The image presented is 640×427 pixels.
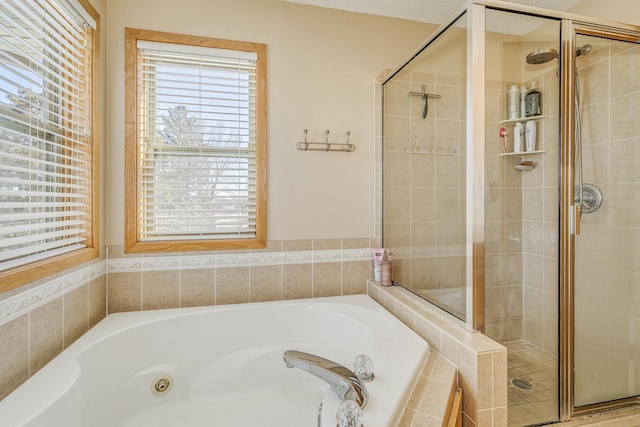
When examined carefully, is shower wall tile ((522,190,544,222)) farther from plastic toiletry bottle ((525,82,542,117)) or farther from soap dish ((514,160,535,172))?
plastic toiletry bottle ((525,82,542,117))

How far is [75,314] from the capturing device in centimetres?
142

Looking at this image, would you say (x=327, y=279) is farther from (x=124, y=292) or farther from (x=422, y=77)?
(x=422, y=77)

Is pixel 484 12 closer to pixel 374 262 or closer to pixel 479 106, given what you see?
pixel 479 106

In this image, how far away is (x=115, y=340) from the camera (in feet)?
4.70

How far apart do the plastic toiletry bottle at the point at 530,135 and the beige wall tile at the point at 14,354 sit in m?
2.24

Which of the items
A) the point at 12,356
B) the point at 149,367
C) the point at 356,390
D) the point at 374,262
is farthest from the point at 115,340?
the point at 374,262

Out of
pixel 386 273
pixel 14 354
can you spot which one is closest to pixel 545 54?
pixel 386 273

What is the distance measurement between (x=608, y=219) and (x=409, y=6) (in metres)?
1.71

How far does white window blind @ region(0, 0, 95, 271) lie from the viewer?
3.48 ft

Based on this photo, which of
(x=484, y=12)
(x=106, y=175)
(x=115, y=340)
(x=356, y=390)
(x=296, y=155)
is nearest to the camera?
(x=356, y=390)

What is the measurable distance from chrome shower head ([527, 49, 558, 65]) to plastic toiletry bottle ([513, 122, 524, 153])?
32 centimetres

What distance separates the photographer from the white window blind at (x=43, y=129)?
1.06 meters

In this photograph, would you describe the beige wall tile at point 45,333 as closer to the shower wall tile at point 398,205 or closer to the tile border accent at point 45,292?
the tile border accent at point 45,292

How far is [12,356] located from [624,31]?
2.89 meters
